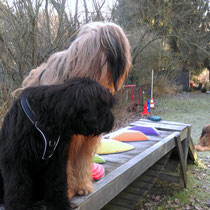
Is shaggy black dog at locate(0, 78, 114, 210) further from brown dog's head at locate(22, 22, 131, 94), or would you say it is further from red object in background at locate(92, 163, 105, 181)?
red object in background at locate(92, 163, 105, 181)

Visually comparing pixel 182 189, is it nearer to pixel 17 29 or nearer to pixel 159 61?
pixel 17 29

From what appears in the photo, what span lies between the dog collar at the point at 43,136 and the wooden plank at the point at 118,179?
0.65 meters

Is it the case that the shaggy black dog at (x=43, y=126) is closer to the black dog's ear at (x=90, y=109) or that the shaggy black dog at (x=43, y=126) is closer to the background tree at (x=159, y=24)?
the black dog's ear at (x=90, y=109)

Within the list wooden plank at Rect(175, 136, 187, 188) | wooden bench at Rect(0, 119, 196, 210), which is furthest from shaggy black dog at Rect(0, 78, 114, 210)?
wooden plank at Rect(175, 136, 187, 188)

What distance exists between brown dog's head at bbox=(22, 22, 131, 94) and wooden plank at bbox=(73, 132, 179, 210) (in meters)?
0.94

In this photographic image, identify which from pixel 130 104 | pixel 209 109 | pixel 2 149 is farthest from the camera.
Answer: pixel 209 109

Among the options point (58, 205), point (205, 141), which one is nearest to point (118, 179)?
point (58, 205)

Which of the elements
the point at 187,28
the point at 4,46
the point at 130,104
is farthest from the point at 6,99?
the point at 187,28

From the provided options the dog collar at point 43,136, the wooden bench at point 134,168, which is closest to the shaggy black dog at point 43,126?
the dog collar at point 43,136

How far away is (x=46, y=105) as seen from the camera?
4.84ft

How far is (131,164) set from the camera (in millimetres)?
2945

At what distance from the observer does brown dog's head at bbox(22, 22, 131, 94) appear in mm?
1944

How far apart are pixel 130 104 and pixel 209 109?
520cm

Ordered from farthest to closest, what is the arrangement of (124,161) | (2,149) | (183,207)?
(183,207) < (124,161) < (2,149)
